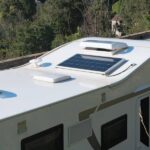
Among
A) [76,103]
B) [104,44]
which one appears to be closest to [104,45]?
[104,44]

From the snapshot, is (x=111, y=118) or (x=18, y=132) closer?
(x=18, y=132)

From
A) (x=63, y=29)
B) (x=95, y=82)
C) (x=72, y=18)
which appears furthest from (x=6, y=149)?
(x=72, y=18)

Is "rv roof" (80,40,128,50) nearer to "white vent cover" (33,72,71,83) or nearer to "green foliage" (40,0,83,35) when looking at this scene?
"white vent cover" (33,72,71,83)

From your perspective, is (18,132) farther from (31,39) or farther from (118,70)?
(31,39)

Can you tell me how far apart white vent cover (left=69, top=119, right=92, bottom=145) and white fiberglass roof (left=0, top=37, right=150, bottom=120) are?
1.19 feet

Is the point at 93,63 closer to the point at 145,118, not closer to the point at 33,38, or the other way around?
the point at 145,118

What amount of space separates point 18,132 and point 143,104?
2252 millimetres

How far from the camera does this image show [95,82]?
213 inches

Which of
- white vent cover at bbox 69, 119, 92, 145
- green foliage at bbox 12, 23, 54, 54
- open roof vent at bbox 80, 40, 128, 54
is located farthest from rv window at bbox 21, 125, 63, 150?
green foliage at bbox 12, 23, 54, 54

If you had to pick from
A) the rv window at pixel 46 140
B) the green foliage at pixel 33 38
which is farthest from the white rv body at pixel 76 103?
the green foliage at pixel 33 38

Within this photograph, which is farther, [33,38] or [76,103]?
[33,38]

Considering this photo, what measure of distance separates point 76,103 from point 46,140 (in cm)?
53

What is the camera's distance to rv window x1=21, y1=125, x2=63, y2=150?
4391 millimetres

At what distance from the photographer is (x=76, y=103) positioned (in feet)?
15.9
